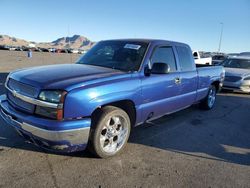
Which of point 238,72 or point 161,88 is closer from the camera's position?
point 161,88

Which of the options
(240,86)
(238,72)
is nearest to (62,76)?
(240,86)

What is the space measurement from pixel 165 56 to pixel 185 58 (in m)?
0.88

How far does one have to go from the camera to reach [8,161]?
362 centimetres

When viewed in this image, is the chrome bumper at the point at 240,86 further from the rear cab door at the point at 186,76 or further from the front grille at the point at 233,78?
the rear cab door at the point at 186,76

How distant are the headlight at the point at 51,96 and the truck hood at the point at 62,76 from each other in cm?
7

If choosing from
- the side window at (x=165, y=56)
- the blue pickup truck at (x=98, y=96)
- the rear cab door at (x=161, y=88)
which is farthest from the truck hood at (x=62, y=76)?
the side window at (x=165, y=56)

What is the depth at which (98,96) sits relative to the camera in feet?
11.5

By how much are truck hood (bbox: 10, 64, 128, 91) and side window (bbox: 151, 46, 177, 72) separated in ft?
3.13

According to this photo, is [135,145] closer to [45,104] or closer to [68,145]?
[68,145]

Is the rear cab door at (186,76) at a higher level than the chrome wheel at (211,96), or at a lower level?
higher

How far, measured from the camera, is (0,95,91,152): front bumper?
321 cm

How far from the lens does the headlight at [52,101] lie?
10.6 feet

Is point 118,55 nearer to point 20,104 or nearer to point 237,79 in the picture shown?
point 20,104

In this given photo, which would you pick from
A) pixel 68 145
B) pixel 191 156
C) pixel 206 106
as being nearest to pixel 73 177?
pixel 68 145
